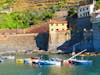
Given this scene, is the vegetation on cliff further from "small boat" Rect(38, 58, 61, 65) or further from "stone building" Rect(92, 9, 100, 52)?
"small boat" Rect(38, 58, 61, 65)

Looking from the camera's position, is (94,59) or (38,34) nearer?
(94,59)

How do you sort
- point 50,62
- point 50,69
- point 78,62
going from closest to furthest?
point 50,69 < point 78,62 < point 50,62

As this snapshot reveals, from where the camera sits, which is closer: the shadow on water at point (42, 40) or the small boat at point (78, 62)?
the small boat at point (78, 62)

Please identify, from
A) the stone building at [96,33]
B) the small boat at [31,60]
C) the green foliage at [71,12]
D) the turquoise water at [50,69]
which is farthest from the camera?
the green foliage at [71,12]

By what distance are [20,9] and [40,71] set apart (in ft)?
147

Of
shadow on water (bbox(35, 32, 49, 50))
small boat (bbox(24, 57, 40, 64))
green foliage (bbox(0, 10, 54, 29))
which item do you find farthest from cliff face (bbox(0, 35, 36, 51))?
small boat (bbox(24, 57, 40, 64))

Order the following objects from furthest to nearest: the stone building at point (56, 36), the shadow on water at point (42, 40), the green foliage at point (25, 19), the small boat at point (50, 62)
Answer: the green foliage at point (25, 19), the shadow on water at point (42, 40), the stone building at point (56, 36), the small boat at point (50, 62)

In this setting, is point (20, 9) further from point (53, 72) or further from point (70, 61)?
point (53, 72)

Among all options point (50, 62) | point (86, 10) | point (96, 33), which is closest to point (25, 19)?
point (86, 10)

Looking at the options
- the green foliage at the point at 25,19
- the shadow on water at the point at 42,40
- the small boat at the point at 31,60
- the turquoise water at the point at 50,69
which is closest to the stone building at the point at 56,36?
the shadow on water at the point at 42,40

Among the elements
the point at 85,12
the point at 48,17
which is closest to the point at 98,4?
the point at 85,12

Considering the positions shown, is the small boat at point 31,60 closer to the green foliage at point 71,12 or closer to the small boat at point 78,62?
the small boat at point 78,62

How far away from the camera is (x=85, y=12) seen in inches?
3386

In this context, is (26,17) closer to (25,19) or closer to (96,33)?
(25,19)
